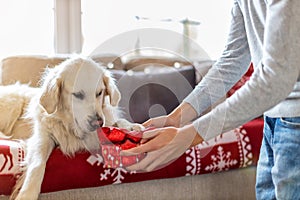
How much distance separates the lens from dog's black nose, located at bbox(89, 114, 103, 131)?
164 cm

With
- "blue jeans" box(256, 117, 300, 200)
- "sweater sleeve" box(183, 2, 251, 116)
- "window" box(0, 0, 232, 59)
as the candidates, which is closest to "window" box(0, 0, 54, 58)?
"window" box(0, 0, 232, 59)

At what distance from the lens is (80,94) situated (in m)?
1.64

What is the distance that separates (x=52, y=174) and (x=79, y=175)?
0.11 metres

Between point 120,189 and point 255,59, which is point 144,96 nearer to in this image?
point 120,189

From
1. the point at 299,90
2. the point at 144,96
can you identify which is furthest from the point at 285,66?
the point at 144,96

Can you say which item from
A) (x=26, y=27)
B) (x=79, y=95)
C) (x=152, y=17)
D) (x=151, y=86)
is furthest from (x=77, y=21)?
(x=79, y=95)

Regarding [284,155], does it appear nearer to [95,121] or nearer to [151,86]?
[95,121]

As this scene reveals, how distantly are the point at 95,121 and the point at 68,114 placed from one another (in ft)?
0.61

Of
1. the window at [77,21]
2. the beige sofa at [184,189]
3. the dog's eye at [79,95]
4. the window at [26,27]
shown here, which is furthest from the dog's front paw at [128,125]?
the window at [26,27]

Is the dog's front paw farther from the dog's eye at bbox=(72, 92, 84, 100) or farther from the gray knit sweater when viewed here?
the gray knit sweater

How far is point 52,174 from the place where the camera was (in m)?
1.79

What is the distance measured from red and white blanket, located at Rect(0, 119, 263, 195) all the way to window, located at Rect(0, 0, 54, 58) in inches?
53.4

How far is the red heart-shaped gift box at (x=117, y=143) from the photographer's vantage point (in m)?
1.41

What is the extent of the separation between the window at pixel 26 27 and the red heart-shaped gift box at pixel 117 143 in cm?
165
